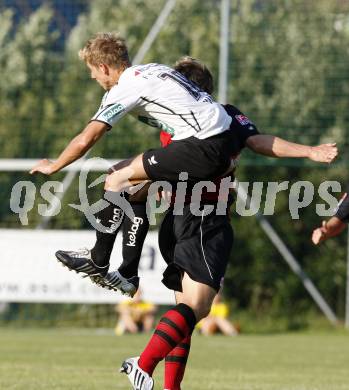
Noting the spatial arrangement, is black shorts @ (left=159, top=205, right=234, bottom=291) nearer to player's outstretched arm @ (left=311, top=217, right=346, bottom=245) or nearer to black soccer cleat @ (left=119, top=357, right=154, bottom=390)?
black soccer cleat @ (left=119, top=357, right=154, bottom=390)

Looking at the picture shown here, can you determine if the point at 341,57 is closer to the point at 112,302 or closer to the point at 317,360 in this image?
the point at 112,302

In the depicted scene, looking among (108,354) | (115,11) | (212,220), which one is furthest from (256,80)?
(212,220)

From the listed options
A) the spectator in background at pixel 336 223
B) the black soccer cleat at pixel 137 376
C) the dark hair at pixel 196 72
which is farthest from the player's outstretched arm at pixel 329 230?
the black soccer cleat at pixel 137 376

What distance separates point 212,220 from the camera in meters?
6.79

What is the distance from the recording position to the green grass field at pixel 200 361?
8289 mm

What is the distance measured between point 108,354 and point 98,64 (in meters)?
5.47

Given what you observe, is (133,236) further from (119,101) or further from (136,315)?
(136,315)

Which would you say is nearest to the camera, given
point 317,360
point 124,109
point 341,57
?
point 124,109

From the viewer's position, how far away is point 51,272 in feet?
54.5

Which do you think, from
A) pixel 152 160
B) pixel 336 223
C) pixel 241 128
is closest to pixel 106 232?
pixel 152 160

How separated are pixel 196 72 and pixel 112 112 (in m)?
1.06

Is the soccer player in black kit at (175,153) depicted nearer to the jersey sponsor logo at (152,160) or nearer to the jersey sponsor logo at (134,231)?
the jersey sponsor logo at (152,160)

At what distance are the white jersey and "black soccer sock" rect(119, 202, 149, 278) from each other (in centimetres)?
55

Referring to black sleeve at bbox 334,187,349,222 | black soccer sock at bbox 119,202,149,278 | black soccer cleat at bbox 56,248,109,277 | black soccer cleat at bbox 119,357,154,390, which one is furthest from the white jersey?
black sleeve at bbox 334,187,349,222
